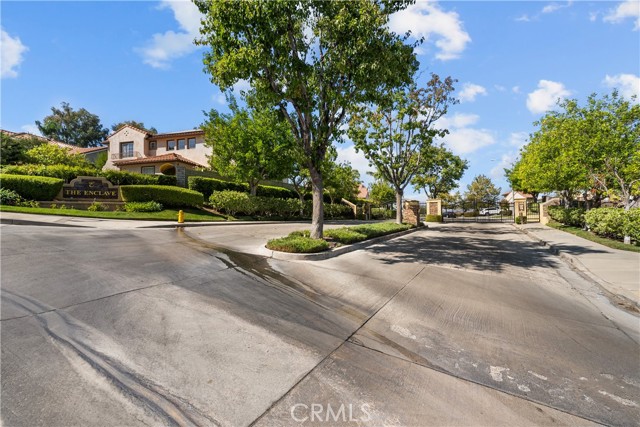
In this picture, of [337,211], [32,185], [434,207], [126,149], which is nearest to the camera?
[32,185]

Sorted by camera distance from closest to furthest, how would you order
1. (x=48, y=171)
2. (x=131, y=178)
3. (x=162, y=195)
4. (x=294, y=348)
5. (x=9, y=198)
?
(x=294, y=348) → (x=9, y=198) → (x=48, y=171) → (x=162, y=195) → (x=131, y=178)

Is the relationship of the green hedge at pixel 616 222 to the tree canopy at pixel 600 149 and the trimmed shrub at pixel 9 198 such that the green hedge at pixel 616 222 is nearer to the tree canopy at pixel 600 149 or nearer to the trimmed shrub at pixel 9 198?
the tree canopy at pixel 600 149

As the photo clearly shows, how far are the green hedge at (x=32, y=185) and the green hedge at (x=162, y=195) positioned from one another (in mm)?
3614

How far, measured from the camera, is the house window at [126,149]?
4014cm

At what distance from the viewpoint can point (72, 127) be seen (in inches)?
2736

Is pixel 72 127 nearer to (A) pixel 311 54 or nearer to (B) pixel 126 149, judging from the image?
(B) pixel 126 149

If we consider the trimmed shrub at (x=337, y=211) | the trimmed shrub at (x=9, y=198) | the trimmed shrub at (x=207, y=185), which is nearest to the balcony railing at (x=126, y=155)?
the trimmed shrub at (x=207, y=185)

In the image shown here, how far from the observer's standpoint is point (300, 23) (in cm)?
1062

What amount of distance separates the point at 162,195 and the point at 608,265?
2379 centimetres

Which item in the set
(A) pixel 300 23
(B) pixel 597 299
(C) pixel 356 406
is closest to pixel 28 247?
(C) pixel 356 406

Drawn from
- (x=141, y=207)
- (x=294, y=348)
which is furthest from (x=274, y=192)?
(x=294, y=348)

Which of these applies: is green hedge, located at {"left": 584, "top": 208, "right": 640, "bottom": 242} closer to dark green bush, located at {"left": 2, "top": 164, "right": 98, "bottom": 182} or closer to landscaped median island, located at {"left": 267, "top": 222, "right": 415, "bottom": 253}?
landscaped median island, located at {"left": 267, "top": 222, "right": 415, "bottom": 253}

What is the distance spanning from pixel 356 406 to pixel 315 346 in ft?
3.72

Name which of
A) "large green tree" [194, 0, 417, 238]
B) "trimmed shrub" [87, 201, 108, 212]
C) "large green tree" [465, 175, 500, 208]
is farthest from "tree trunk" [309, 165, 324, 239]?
"large green tree" [465, 175, 500, 208]
